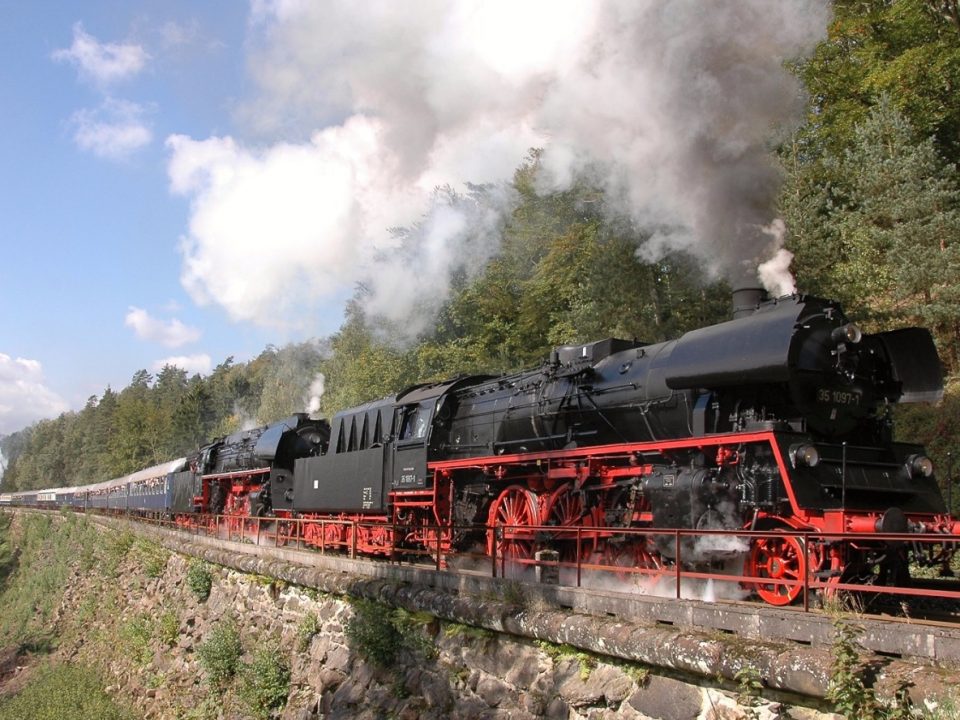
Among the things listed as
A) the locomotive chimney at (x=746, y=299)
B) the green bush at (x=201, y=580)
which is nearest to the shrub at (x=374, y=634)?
the locomotive chimney at (x=746, y=299)

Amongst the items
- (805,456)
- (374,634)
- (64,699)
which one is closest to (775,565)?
(805,456)

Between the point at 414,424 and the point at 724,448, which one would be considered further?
the point at 414,424

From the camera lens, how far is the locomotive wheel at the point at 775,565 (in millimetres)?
7359

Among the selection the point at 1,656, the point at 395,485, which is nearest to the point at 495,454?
the point at 395,485

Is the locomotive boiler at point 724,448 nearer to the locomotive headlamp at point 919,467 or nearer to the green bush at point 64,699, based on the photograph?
the locomotive headlamp at point 919,467

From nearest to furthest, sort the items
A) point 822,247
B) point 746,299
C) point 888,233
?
point 746,299
point 888,233
point 822,247

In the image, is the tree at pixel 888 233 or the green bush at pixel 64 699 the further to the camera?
the tree at pixel 888 233

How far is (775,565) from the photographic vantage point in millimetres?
7754

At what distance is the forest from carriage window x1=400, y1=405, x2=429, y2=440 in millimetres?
4934

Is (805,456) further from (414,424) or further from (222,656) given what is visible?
(222,656)

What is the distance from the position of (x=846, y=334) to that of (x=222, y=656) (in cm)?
1110

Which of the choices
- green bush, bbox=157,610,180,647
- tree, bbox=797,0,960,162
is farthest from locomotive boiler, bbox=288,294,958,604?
tree, bbox=797,0,960,162

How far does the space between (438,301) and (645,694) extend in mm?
28773

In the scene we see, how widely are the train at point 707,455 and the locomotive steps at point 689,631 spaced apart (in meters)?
0.59
